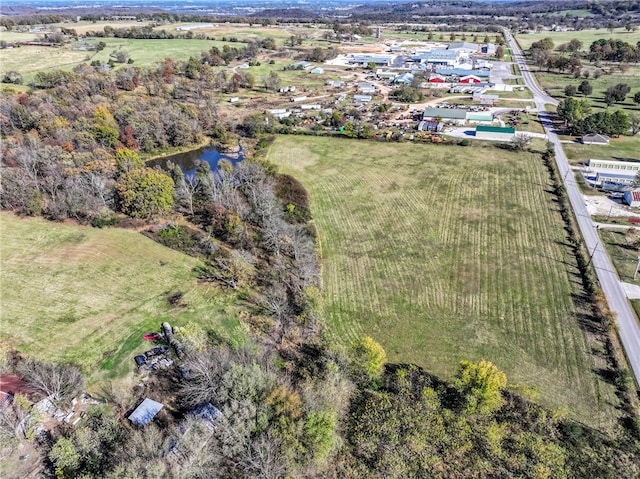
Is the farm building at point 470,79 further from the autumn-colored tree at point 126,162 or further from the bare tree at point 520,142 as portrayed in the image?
the autumn-colored tree at point 126,162

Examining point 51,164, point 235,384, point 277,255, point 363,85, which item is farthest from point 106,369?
point 363,85

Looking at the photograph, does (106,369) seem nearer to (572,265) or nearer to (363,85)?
(572,265)

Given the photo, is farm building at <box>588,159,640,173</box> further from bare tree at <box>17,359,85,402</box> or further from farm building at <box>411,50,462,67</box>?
farm building at <box>411,50,462,67</box>

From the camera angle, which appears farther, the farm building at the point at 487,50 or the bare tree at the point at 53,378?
the farm building at the point at 487,50

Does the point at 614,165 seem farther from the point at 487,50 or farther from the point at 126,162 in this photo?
the point at 487,50

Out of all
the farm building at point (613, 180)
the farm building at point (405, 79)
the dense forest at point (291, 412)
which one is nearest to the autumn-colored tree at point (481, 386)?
the dense forest at point (291, 412)

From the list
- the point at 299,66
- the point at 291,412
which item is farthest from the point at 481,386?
the point at 299,66
